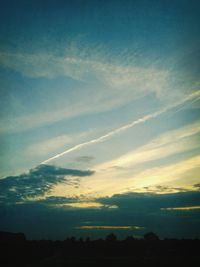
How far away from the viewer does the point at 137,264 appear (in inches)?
2591

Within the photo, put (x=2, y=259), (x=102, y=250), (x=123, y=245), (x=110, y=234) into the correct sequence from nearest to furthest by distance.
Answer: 1. (x=2, y=259)
2. (x=102, y=250)
3. (x=123, y=245)
4. (x=110, y=234)

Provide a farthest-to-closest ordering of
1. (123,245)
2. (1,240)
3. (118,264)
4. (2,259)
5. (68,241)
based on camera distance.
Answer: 1. (68,241)
2. (123,245)
3. (1,240)
4. (2,259)
5. (118,264)

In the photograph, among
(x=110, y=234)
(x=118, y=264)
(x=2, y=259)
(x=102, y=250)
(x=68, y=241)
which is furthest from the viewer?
(x=68, y=241)

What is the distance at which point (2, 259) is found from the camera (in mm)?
86812

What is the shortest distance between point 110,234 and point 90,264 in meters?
83.7

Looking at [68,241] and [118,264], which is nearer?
[118,264]

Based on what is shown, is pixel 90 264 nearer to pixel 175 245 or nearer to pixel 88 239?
pixel 175 245

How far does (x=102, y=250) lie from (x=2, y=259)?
141ft

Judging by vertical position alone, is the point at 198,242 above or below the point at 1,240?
below

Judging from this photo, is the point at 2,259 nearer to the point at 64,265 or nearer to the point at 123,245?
the point at 64,265

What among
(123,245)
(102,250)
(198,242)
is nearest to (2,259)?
(102,250)

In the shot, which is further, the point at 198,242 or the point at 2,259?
the point at 198,242

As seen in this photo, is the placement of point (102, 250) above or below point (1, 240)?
below

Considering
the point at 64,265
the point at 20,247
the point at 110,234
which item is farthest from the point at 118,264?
the point at 110,234
